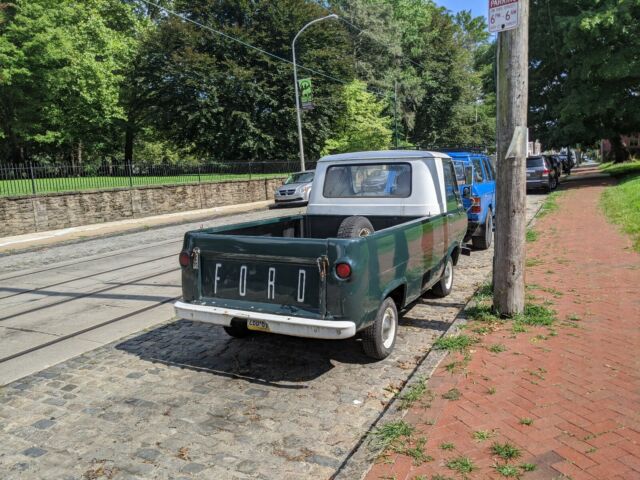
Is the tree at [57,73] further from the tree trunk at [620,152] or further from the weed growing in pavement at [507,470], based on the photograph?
the tree trunk at [620,152]

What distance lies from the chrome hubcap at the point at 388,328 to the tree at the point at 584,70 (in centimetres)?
1815

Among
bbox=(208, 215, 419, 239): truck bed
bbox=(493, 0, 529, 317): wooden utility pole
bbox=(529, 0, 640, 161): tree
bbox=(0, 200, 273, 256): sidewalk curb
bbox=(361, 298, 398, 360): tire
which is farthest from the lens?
bbox=(529, 0, 640, 161): tree

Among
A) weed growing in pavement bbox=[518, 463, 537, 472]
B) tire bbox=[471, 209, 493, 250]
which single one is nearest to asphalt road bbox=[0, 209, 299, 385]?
weed growing in pavement bbox=[518, 463, 537, 472]

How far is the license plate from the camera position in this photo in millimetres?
4167

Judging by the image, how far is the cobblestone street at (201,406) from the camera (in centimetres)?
325

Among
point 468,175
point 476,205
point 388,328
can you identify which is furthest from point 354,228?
point 468,175

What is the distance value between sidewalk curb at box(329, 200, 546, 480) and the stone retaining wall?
1569 centimetres

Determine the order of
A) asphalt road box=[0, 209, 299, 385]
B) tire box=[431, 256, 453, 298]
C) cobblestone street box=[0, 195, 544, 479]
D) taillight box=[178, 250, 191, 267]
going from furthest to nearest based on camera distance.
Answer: tire box=[431, 256, 453, 298] < asphalt road box=[0, 209, 299, 385] < taillight box=[178, 250, 191, 267] < cobblestone street box=[0, 195, 544, 479]

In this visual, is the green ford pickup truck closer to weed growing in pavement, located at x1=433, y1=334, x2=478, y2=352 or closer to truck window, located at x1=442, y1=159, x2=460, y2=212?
truck window, located at x1=442, y1=159, x2=460, y2=212

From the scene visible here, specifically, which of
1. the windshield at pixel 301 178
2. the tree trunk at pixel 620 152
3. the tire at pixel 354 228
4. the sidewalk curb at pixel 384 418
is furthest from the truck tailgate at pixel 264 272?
the tree trunk at pixel 620 152

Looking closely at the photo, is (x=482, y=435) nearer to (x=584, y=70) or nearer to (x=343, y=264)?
(x=343, y=264)

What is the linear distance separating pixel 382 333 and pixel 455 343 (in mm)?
802

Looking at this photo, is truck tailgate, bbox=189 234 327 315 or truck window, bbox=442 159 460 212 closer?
truck tailgate, bbox=189 234 327 315

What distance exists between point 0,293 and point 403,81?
45.3 m
